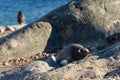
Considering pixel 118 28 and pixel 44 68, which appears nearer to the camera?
pixel 44 68

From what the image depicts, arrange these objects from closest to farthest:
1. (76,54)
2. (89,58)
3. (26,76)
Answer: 1. (26,76)
2. (89,58)
3. (76,54)

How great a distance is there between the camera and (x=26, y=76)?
20.6ft

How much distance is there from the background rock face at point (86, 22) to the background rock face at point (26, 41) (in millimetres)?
234

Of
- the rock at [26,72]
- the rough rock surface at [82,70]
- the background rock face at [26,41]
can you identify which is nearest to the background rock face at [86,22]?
the background rock face at [26,41]

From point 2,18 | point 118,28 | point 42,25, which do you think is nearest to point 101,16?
point 118,28

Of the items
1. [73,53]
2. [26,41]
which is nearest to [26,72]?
[73,53]

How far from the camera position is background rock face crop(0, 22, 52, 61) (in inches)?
438

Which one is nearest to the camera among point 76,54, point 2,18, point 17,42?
point 76,54

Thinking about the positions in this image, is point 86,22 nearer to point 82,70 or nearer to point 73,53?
point 73,53

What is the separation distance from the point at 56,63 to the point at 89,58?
2.84 feet

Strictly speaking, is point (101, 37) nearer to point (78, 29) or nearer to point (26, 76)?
point (78, 29)

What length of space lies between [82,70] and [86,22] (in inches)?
218

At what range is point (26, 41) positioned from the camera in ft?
37.2

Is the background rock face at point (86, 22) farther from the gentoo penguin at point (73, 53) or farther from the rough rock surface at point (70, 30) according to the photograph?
the gentoo penguin at point (73, 53)
